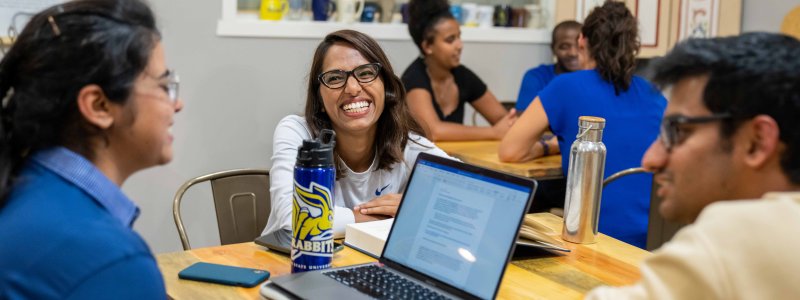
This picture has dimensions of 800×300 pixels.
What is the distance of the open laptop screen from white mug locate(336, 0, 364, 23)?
8.53 ft

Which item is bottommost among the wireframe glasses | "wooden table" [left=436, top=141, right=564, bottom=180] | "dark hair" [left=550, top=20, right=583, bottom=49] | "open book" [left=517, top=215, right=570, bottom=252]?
"wooden table" [left=436, top=141, right=564, bottom=180]

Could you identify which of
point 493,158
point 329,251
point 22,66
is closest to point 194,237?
point 493,158

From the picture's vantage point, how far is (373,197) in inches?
96.7

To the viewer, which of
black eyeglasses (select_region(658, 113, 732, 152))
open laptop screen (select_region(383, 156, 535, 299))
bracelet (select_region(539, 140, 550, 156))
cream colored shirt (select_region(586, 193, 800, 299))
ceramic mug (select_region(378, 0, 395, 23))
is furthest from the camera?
ceramic mug (select_region(378, 0, 395, 23))

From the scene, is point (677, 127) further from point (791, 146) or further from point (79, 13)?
point (79, 13)

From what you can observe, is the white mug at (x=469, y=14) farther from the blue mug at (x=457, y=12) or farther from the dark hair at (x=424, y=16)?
the dark hair at (x=424, y=16)

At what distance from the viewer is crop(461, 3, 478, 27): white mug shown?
466 centimetres

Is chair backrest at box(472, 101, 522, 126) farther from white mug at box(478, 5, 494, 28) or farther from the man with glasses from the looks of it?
the man with glasses

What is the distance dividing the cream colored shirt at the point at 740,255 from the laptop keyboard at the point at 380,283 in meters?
0.59

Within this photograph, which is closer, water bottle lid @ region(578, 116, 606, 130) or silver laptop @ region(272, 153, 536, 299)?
silver laptop @ region(272, 153, 536, 299)

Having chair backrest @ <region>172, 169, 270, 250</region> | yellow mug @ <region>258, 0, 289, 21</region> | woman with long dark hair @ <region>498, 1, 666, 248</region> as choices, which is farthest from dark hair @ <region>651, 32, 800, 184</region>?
yellow mug @ <region>258, 0, 289, 21</region>

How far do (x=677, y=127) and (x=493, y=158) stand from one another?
2218 millimetres

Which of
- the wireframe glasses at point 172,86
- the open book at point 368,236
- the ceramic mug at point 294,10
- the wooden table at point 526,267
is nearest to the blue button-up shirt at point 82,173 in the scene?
the wireframe glasses at point 172,86

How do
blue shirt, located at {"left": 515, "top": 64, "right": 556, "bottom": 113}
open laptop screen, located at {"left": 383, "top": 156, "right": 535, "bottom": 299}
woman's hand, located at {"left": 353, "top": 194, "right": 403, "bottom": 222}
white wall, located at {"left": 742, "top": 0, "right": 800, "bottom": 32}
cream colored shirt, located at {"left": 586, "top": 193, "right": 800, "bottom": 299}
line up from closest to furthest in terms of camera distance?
1. cream colored shirt, located at {"left": 586, "top": 193, "right": 800, "bottom": 299}
2. open laptop screen, located at {"left": 383, "top": 156, "right": 535, "bottom": 299}
3. woman's hand, located at {"left": 353, "top": 194, "right": 403, "bottom": 222}
4. blue shirt, located at {"left": 515, "top": 64, "right": 556, "bottom": 113}
5. white wall, located at {"left": 742, "top": 0, "right": 800, "bottom": 32}
